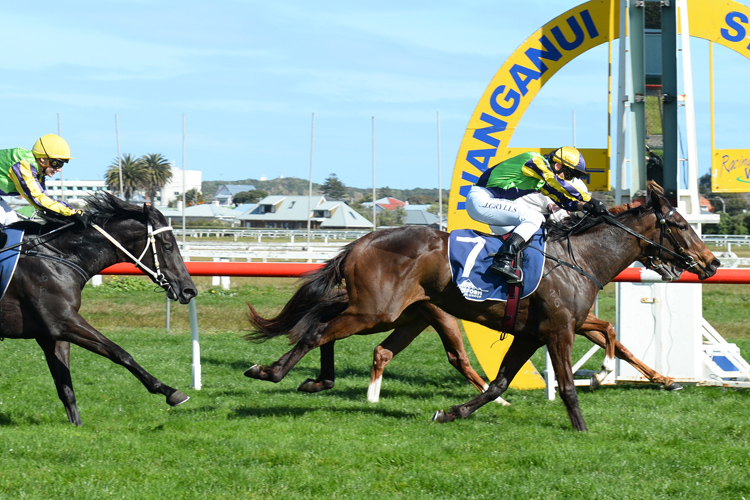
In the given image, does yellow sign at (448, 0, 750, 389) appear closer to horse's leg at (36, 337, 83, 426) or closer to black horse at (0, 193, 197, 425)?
black horse at (0, 193, 197, 425)

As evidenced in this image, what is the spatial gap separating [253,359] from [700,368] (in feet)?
13.7

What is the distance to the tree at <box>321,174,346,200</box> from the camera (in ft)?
373

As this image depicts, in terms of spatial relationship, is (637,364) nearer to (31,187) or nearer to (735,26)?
(735,26)

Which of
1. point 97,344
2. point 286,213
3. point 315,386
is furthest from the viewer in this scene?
point 286,213

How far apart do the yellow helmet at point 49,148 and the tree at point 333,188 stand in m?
108

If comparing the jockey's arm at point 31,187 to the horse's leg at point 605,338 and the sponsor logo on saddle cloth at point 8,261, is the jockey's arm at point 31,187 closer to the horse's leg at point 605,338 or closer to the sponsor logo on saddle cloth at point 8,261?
the sponsor logo on saddle cloth at point 8,261

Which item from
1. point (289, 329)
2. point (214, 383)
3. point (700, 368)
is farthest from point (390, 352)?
point (700, 368)

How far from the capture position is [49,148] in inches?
204

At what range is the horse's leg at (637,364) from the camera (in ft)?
21.5

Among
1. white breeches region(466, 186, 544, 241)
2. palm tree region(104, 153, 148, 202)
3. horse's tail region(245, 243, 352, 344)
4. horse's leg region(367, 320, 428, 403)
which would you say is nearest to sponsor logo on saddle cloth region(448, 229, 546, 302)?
white breeches region(466, 186, 544, 241)

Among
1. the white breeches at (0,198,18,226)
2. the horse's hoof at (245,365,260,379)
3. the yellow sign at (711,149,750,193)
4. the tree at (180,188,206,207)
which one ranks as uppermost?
the tree at (180,188,206,207)

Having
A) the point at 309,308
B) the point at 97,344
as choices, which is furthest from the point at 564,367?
the point at 97,344

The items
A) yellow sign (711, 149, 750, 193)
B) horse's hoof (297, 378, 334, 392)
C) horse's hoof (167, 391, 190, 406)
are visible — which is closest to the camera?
horse's hoof (167, 391, 190, 406)

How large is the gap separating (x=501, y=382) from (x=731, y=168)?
3058 millimetres
